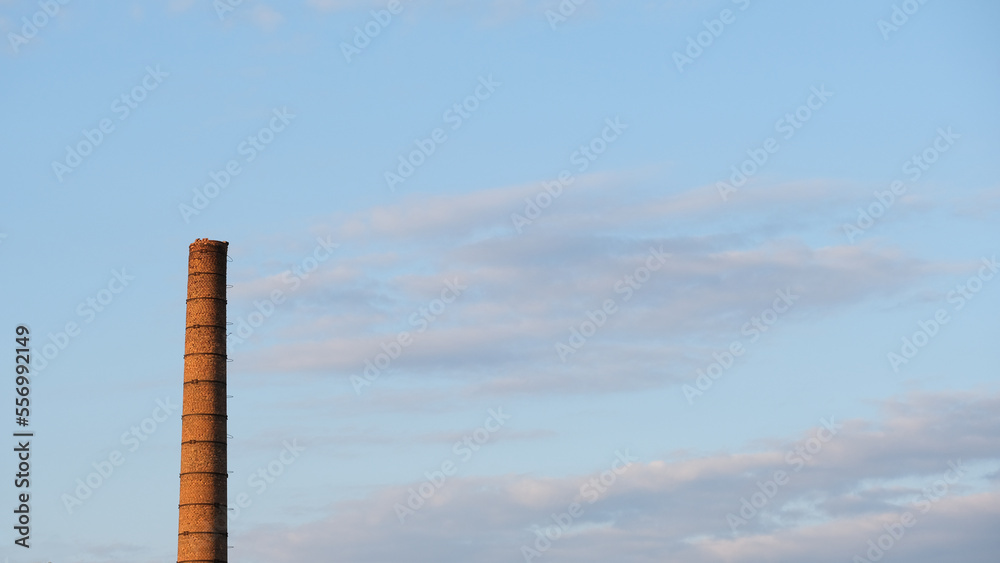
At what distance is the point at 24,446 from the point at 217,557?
668cm

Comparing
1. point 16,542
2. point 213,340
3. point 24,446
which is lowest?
point 16,542

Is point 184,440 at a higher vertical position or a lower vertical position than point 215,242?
lower

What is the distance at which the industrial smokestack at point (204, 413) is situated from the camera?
46.4m

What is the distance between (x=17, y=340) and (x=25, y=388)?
1298 millimetres

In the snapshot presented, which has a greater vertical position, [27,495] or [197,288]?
[197,288]

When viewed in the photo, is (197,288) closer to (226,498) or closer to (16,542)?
(226,498)

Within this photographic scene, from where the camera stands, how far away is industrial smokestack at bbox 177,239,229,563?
152 ft

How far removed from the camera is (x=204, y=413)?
4712cm

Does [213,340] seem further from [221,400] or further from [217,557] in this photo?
[217,557]

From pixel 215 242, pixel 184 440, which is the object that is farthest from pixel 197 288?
pixel 184 440

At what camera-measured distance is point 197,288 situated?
47.8 meters

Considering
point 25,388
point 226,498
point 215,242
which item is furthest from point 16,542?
point 215,242

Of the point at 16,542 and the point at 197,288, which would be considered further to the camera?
the point at 197,288

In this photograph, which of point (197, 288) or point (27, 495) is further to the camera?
point (197, 288)
